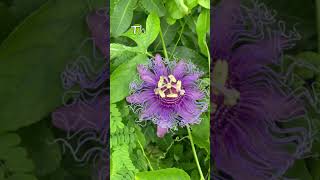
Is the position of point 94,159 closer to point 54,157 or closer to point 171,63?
point 54,157

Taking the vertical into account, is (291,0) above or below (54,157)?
above

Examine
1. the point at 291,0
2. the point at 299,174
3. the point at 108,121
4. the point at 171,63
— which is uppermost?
the point at 291,0

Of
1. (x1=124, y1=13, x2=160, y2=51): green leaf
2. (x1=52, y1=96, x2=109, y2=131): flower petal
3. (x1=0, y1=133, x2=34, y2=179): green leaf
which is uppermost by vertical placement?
(x1=124, y1=13, x2=160, y2=51): green leaf

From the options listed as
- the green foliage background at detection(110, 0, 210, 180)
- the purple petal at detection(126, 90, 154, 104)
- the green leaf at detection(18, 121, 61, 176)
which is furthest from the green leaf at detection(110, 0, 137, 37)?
the green leaf at detection(18, 121, 61, 176)

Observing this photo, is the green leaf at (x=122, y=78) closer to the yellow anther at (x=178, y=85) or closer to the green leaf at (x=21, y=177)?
the yellow anther at (x=178, y=85)

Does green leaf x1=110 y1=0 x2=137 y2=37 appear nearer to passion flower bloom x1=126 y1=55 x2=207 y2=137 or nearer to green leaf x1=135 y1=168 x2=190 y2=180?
passion flower bloom x1=126 y1=55 x2=207 y2=137

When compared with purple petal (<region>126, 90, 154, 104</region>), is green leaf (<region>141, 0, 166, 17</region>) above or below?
above

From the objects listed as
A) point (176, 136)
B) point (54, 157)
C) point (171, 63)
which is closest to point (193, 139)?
point (176, 136)
